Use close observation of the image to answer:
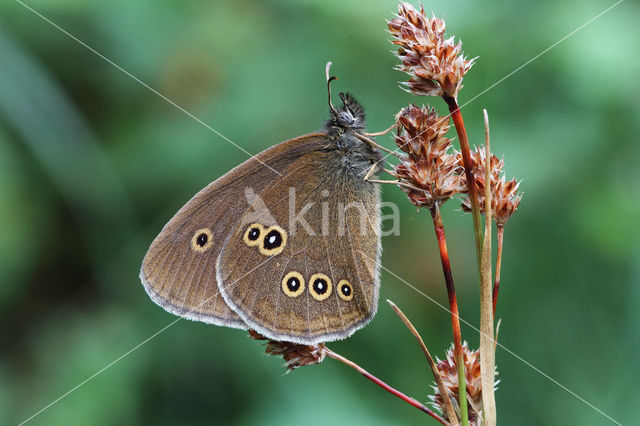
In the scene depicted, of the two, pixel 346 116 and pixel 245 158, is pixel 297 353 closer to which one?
pixel 346 116

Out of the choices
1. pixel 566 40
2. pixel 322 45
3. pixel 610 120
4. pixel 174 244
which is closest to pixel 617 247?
pixel 610 120

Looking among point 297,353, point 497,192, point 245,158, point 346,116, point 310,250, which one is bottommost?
point 297,353

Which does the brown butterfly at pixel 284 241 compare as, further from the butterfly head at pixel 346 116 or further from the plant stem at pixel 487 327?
the plant stem at pixel 487 327

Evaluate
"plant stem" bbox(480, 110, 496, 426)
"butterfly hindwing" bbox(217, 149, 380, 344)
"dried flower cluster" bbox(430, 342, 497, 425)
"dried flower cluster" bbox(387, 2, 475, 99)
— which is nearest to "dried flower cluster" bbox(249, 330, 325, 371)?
"butterfly hindwing" bbox(217, 149, 380, 344)

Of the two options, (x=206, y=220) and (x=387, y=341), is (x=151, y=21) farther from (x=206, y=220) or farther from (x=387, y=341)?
(x=387, y=341)

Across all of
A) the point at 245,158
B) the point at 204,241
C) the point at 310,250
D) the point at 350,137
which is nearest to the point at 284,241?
the point at 310,250

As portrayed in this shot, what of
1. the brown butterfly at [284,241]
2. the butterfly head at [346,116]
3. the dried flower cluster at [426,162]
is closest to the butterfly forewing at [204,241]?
the brown butterfly at [284,241]

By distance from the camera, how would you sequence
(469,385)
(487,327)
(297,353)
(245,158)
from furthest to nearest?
(245,158), (297,353), (469,385), (487,327)
